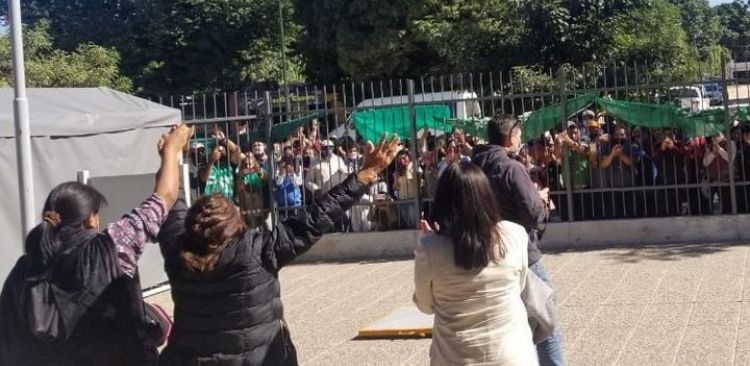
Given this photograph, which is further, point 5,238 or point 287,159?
point 287,159

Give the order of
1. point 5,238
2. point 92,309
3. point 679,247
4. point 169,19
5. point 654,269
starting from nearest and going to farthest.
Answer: point 92,309 < point 5,238 < point 654,269 < point 679,247 < point 169,19

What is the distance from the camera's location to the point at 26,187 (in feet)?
24.9

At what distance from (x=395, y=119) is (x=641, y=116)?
316cm

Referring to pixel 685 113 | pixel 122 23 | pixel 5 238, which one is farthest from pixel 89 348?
pixel 122 23

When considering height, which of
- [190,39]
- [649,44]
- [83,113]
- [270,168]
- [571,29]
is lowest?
[270,168]

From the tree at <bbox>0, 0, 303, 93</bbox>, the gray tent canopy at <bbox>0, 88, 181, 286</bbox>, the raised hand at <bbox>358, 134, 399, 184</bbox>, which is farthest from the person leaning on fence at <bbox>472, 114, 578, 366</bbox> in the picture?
the tree at <bbox>0, 0, 303, 93</bbox>

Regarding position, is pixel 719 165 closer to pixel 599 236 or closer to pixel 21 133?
→ pixel 599 236

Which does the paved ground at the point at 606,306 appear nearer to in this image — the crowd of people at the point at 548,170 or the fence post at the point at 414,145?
the crowd of people at the point at 548,170

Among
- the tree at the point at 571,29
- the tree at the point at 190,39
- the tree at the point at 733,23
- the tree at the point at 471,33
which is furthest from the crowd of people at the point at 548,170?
the tree at the point at 733,23

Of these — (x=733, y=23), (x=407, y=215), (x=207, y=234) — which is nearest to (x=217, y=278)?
(x=207, y=234)

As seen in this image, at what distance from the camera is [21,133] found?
305 inches

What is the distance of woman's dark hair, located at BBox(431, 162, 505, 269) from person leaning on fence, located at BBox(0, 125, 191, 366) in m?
1.18

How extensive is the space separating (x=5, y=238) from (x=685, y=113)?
8202mm

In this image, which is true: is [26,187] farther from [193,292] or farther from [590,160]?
[590,160]
